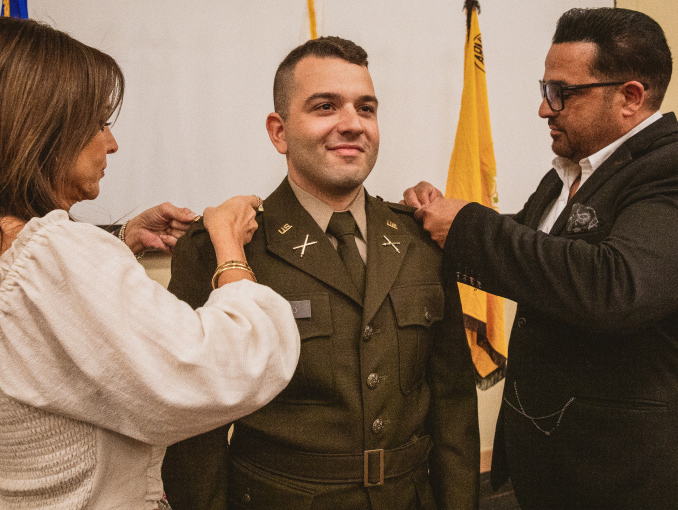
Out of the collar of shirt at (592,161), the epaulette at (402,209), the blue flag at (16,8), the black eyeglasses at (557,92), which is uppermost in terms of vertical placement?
the blue flag at (16,8)

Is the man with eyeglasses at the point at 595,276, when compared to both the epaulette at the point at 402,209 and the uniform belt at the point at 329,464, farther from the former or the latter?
the uniform belt at the point at 329,464

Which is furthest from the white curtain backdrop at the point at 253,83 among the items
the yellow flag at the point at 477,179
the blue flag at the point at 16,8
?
the yellow flag at the point at 477,179

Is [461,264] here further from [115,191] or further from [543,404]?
[115,191]

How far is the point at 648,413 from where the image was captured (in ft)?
4.33

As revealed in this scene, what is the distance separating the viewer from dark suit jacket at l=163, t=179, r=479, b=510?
1.20m

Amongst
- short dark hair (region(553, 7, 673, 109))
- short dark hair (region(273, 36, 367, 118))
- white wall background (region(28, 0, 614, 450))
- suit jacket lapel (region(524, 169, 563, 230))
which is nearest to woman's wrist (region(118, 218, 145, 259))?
white wall background (region(28, 0, 614, 450))

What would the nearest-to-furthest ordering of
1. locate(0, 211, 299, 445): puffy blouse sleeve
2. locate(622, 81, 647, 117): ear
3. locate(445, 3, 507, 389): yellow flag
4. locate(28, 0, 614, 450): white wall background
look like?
1. locate(0, 211, 299, 445): puffy blouse sleeve
2. locate(622, 81, 647, 117): ear
3. locate(28, 0, 614, 450): white wall background
4. locate(445, 3, 507, 389): yellow flag

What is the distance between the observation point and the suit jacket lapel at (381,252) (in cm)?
126

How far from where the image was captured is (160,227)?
1585 millimetres

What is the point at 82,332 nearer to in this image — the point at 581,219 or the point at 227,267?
the point at 227,267

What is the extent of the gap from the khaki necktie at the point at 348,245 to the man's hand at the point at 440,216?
0.24 m

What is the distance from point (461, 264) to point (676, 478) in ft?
2.62

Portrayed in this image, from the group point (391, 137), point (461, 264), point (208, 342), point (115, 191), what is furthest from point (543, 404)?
point (115, 191)

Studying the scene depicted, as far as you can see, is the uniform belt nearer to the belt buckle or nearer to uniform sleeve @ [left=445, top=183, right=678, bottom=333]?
the belt buckle
